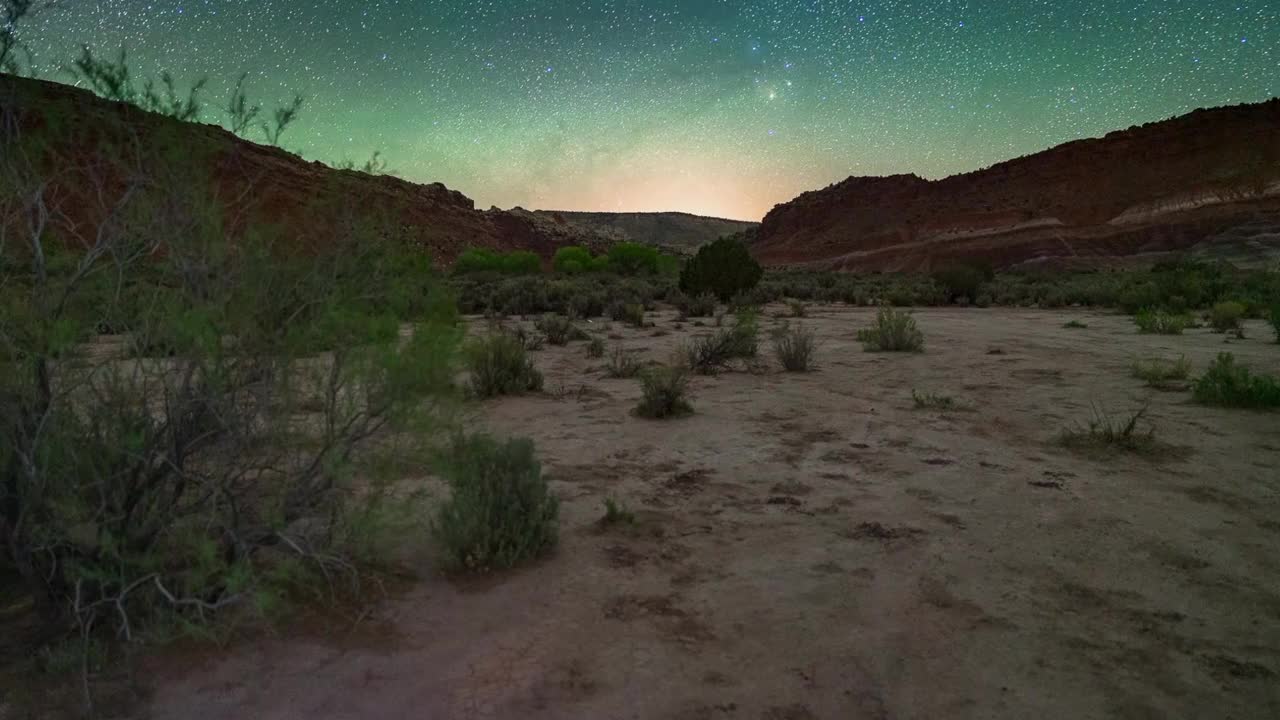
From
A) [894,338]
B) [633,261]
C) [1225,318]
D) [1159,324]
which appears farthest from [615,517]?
[633,261]

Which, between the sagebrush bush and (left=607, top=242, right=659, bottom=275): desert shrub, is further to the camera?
(left=607, top=242, right=659, bottom=275): desert shrub

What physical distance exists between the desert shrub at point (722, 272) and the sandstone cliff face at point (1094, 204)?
31555 millimetres

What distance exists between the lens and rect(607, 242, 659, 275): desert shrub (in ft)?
139

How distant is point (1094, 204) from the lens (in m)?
53.9

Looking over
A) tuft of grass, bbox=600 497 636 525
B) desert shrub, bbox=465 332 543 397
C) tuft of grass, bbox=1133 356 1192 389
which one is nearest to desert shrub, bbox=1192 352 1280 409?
tuft of grass, bbox=1133 356 1192 389

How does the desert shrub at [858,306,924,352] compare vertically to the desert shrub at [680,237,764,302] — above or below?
below

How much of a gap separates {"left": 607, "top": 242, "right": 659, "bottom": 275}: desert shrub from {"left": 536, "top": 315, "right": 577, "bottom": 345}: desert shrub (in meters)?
29.8

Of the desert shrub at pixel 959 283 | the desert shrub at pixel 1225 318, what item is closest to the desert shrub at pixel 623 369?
the desert shrub at pixel 1225 318

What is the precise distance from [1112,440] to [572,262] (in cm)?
3940

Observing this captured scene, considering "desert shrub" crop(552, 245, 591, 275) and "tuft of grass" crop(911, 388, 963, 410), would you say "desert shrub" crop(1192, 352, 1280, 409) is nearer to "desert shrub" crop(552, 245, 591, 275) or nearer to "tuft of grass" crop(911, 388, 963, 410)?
"tuft of grass" crop(911, 388, 963, 410)

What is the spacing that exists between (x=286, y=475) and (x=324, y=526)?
318 mm

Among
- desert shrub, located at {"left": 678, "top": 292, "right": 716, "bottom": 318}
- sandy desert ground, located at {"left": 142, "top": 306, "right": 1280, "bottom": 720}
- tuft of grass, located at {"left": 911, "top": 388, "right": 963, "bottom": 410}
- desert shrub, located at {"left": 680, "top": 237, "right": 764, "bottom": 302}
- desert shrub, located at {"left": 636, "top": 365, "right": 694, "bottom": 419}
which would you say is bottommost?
sandy desert ground, located at {"left": 142, "top": 306, "right": 1280, "bottom": 720}

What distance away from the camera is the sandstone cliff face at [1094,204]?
1794 inches

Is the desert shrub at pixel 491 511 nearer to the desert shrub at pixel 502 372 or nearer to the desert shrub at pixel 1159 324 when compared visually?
the desert shrub at pixel 502 372
